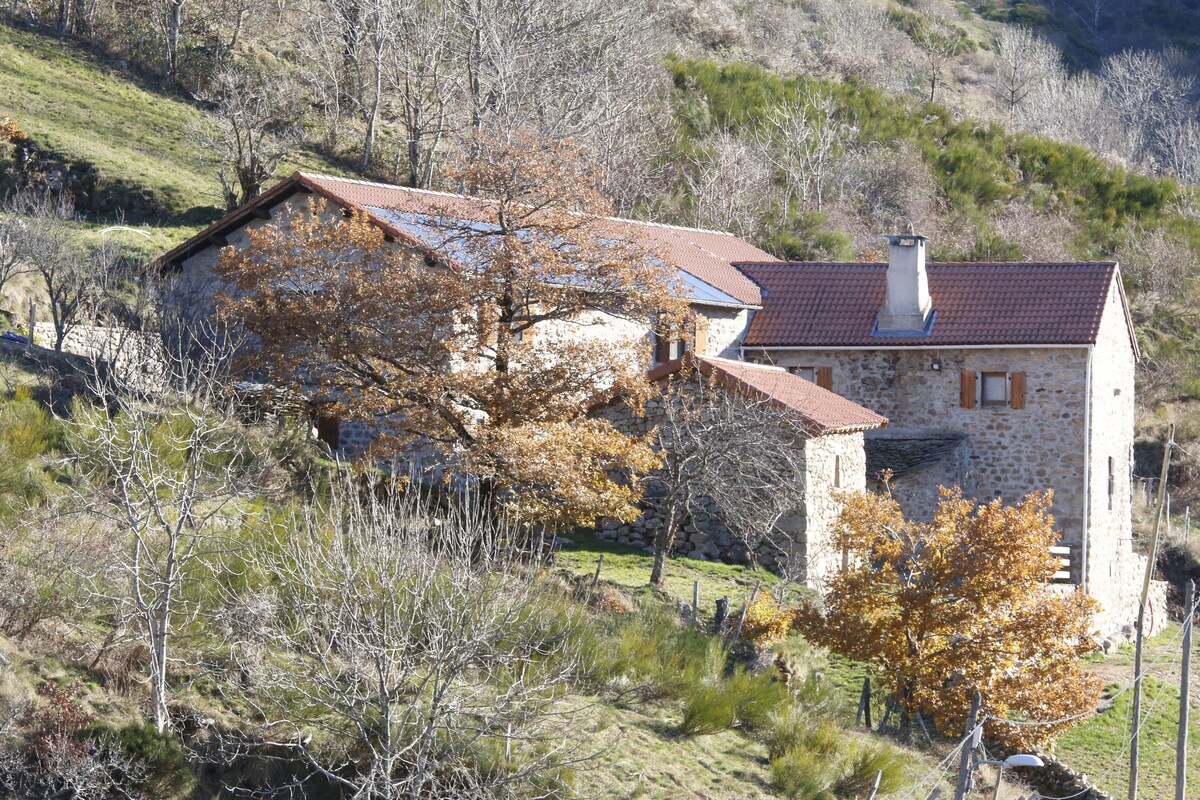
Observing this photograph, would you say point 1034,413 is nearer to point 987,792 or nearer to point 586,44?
point 987,792

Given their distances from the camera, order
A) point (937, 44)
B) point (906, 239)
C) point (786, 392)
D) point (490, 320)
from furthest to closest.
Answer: point (937, 44) < point (906, 239) < point (786, 392) < point (490, 320)

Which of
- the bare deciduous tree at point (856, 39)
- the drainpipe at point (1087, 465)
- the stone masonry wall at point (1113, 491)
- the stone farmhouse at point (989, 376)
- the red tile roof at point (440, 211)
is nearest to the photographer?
the red tile roof at point (440, 211)

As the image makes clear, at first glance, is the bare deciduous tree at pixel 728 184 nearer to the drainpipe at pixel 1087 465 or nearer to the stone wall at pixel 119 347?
the drainpipe at pixel 1087 465

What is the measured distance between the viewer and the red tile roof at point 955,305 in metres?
31.0

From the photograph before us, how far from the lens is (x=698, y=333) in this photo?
101 ft

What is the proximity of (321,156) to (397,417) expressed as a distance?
23643 millimetres

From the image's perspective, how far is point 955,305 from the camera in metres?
32.2

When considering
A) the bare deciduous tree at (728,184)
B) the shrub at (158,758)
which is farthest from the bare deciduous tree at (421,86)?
the shrub at (158,758)

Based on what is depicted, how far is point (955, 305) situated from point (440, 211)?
14.8 m

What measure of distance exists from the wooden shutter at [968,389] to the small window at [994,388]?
0.63 ft

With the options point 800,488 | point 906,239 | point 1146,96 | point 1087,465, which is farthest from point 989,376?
point 1146,96

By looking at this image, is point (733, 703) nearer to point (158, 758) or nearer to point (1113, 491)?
point (158, 758)

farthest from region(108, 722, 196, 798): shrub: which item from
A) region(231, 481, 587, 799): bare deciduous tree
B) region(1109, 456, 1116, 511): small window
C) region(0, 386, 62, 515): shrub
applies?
region(1109, 456, 1116, 511): small window

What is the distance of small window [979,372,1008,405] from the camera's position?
31.1 metres
